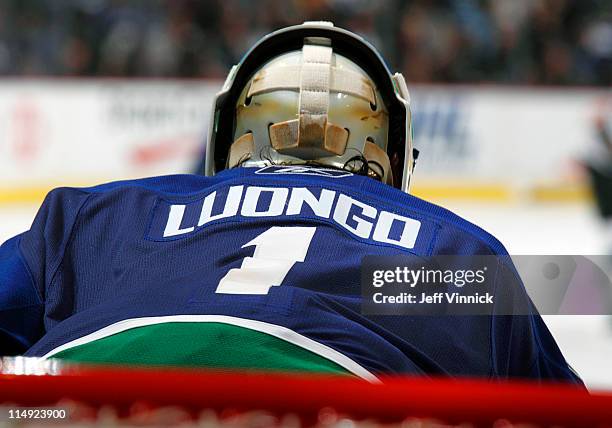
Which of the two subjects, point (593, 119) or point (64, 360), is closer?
point (64, 360)

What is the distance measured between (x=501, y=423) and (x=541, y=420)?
0.03 meters

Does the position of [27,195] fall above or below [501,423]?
above

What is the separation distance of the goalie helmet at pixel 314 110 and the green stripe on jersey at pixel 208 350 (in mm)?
759

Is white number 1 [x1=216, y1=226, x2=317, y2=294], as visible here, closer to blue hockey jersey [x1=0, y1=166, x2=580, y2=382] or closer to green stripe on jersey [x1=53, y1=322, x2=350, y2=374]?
blue hockey jersey [x1=0, y1=166, x2=580, y2=382]

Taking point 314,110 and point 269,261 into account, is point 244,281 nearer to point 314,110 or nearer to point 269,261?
point 269,261

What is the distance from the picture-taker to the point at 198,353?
1.38 m

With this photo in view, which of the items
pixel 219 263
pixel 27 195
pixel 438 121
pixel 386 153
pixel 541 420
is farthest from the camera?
pixel 438 121

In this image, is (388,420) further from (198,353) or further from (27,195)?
(27,195)

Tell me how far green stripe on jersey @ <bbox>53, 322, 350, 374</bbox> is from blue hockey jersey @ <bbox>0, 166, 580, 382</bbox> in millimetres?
16

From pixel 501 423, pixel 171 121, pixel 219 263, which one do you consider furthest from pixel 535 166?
pixel 501 423

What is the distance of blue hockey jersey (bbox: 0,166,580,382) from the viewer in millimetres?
1481

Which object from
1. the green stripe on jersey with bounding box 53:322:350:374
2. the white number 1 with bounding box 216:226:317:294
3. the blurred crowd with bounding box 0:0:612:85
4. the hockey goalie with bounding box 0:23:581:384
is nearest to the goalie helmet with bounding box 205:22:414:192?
the hockey goalie with bounding box 0:23:581:384

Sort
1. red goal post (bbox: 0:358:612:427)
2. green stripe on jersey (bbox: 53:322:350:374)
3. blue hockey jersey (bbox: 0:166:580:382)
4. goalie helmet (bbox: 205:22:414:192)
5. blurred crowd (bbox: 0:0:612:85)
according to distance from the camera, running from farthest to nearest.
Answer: blurred crowd (bbox: 0:0:612:85), goalie helmet (bbox: 205:22:414:192), blue hockey jersey (bbox: 0:166:580:382), green stripe on jersey (bbox: 53:322:350:374), red goal post (bbox: 0:358:612:427)

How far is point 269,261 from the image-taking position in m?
1.60
